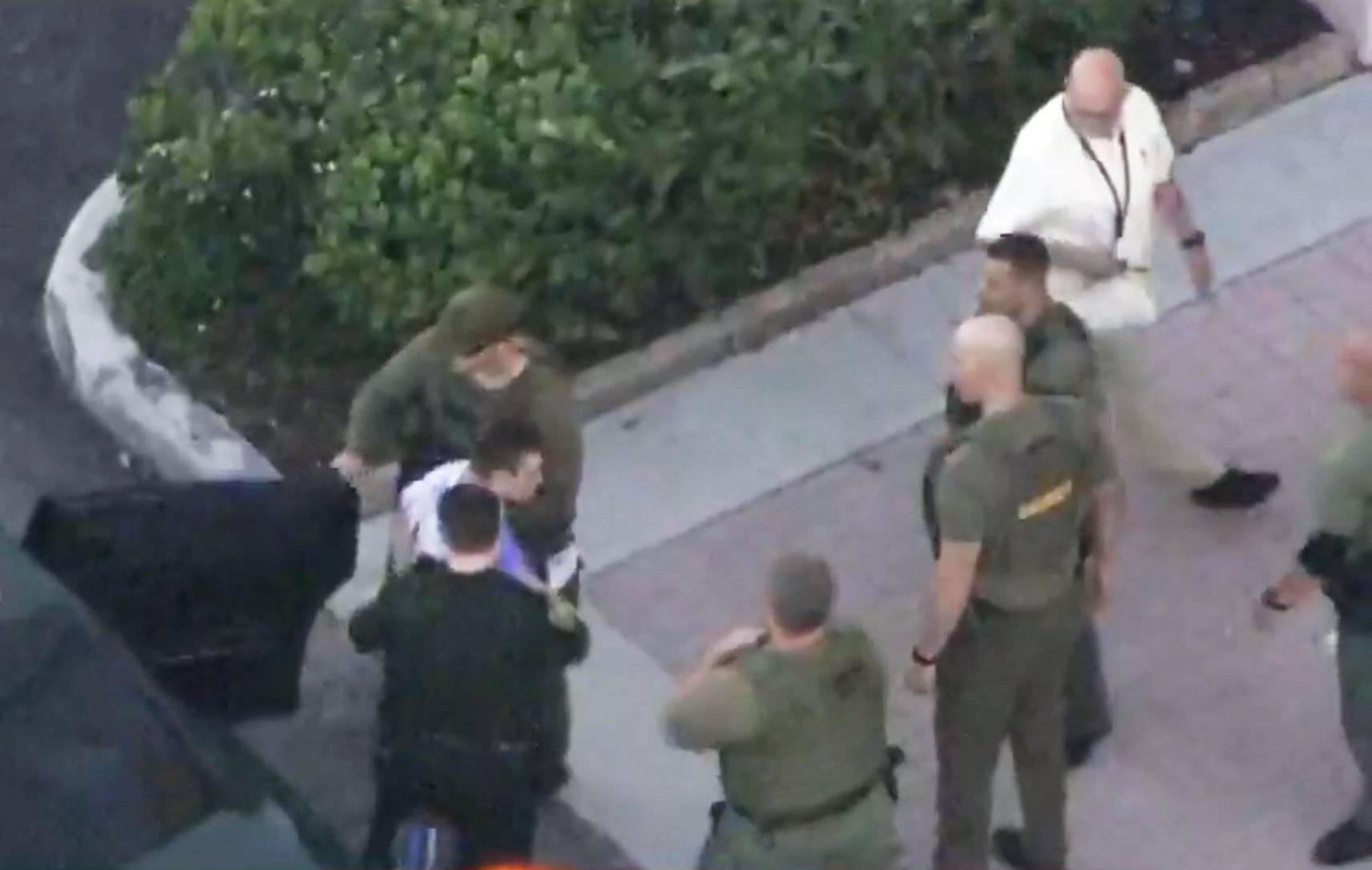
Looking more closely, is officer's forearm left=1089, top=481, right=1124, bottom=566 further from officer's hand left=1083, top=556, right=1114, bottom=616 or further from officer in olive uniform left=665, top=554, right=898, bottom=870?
officer in olive uniform left=665, top=554, right=898, bottom=870

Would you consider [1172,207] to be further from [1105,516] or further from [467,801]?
[467,801]

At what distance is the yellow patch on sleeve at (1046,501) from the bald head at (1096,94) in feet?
4.80

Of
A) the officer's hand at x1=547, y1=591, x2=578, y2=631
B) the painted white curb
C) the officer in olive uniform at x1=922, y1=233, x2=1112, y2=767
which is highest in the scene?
the officer in olive uniform at x1=922, y1=233, x2=1112, y2=767

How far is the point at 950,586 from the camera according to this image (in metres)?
6.38

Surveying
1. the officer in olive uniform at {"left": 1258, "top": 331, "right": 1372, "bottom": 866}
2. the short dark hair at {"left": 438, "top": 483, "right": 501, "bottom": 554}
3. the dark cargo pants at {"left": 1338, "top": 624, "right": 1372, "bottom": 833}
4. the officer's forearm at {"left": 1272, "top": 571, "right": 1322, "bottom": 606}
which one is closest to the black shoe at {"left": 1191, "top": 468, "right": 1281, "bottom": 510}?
the officer in olive uniform at {"left": 1258, "top": 331, "right": 1372, "bottom": 866}

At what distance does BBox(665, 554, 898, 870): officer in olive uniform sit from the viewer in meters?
5.95

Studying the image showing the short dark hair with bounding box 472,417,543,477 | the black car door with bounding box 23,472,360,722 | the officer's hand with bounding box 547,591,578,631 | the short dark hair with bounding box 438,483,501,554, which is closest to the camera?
the short dark hair with bounding box 438,483,501,554

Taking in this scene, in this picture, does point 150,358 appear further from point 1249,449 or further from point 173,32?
point 1249,449

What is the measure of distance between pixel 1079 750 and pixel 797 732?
1.85 metres

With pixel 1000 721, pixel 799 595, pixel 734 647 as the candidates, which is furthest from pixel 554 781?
pixel 799 595

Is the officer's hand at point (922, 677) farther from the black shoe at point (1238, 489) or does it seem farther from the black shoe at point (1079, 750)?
the black shoe at point (1238, 489)

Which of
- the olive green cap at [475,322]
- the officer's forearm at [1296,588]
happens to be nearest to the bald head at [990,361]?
the officer's forearm at [1296,588]

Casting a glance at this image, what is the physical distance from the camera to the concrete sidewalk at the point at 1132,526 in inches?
298

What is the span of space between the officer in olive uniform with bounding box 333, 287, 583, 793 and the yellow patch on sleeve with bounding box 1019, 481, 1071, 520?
128 cm
